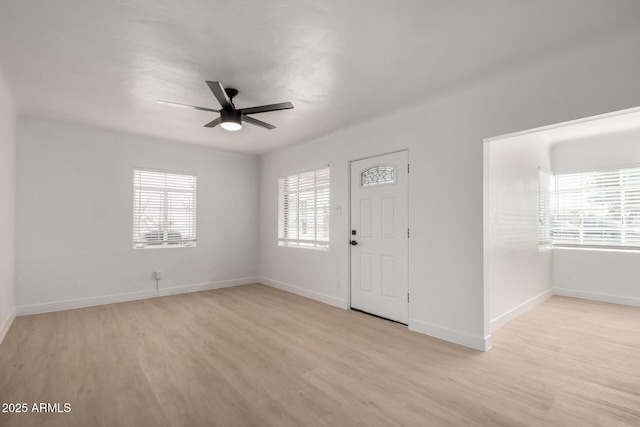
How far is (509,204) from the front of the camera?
13.6ft

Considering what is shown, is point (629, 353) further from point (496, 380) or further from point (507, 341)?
point (496, 380)

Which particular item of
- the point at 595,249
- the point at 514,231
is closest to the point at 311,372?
the point at 514,231

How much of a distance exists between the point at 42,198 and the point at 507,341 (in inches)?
253

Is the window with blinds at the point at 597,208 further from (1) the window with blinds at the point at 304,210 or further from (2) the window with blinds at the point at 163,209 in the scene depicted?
(2) the window with blinds at the point at 163,209

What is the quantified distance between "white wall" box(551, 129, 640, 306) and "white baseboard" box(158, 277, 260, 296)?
19.3 feet

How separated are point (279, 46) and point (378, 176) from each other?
7.61 ft

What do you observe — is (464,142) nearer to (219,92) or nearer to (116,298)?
(219,92)

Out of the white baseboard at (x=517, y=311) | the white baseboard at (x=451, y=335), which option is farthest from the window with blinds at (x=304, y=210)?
the white baseboard at (x=517, y=311)

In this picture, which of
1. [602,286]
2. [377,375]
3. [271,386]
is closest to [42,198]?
[271,386]

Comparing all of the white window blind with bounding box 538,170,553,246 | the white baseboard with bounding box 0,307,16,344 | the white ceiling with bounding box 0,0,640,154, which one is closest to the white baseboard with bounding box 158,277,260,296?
the white baseboard with bounding box 0,307,16,344

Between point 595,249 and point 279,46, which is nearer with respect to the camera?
point 279,46

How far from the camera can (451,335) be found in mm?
3371

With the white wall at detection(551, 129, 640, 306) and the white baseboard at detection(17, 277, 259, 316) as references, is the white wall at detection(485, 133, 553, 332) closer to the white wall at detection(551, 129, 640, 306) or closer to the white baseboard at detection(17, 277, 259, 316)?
the white wall at detection(551, 129, 640, 306)

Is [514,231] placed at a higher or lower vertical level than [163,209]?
lower
